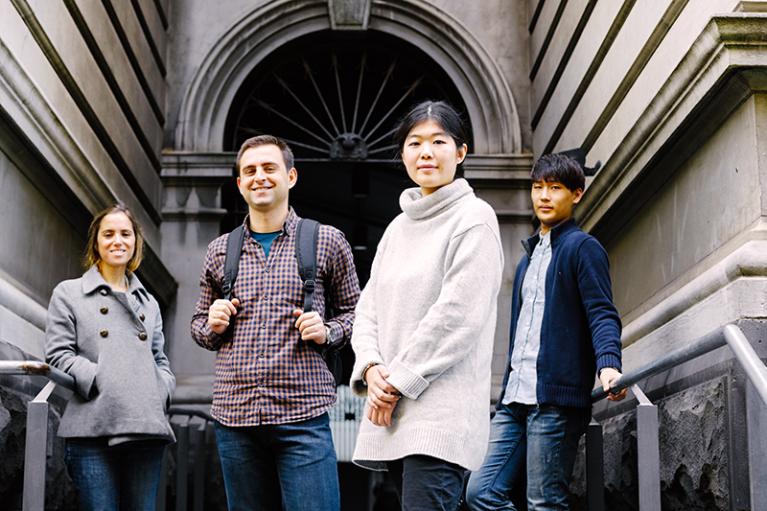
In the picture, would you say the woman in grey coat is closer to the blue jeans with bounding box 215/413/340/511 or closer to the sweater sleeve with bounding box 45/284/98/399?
the sweater sleeve with bounding box 45/284/98/399

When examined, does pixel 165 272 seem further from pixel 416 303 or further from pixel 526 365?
pixel 416 303

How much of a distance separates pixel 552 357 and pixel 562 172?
0.86 m

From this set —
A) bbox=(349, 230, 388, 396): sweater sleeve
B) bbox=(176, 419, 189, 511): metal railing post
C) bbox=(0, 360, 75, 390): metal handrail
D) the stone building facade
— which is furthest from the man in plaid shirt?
bbox=(176, 419, 189, 511): metal railing post

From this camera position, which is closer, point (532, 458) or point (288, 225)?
point (288, 225)

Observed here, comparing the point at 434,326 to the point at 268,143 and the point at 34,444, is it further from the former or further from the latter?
the point at 34,444

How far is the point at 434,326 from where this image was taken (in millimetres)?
3697

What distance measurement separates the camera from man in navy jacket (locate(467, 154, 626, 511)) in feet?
16.1

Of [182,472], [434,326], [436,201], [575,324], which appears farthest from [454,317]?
[182,472]

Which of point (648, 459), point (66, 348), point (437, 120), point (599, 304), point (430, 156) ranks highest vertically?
point (437, 120)

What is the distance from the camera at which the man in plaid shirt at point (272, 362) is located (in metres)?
4.20

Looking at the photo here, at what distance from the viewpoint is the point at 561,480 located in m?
4.91

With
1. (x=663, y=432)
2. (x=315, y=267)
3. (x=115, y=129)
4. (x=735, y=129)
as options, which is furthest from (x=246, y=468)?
(x=115, y=129)

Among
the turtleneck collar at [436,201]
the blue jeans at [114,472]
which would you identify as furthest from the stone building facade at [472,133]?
the turtleneck collar at [436,201]

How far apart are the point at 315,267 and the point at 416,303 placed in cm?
72
